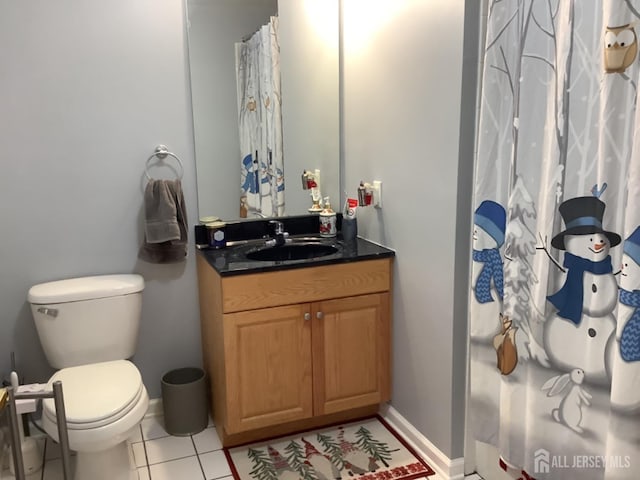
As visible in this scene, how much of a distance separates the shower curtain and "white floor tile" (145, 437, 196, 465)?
130 cm

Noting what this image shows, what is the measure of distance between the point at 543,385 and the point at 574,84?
88 centimetres

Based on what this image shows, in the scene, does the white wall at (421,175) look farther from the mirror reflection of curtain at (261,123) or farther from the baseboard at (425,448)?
the mirror reflection of curtain at (261,123)

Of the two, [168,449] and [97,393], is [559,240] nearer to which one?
[97,393]

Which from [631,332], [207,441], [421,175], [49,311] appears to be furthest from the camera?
[207,441]

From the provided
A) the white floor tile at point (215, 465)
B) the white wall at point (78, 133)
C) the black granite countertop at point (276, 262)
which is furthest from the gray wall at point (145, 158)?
the white floor tile at point (215, 465)

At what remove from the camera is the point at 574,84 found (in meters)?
1.51

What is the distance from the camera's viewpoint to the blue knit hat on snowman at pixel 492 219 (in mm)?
1815

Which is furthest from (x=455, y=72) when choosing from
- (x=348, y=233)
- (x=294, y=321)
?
(x=294, y=321)

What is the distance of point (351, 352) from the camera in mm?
2492

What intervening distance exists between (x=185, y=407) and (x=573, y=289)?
1754 millimetres

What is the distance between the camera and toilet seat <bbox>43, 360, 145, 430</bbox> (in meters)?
1.93

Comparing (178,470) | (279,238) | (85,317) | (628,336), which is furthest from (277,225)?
(628,336)

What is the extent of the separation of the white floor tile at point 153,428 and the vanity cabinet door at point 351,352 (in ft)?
2.43

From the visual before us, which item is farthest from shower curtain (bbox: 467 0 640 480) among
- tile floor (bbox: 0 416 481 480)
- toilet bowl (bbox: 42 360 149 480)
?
toilet bowl (bbox: 42 360 149 480)
